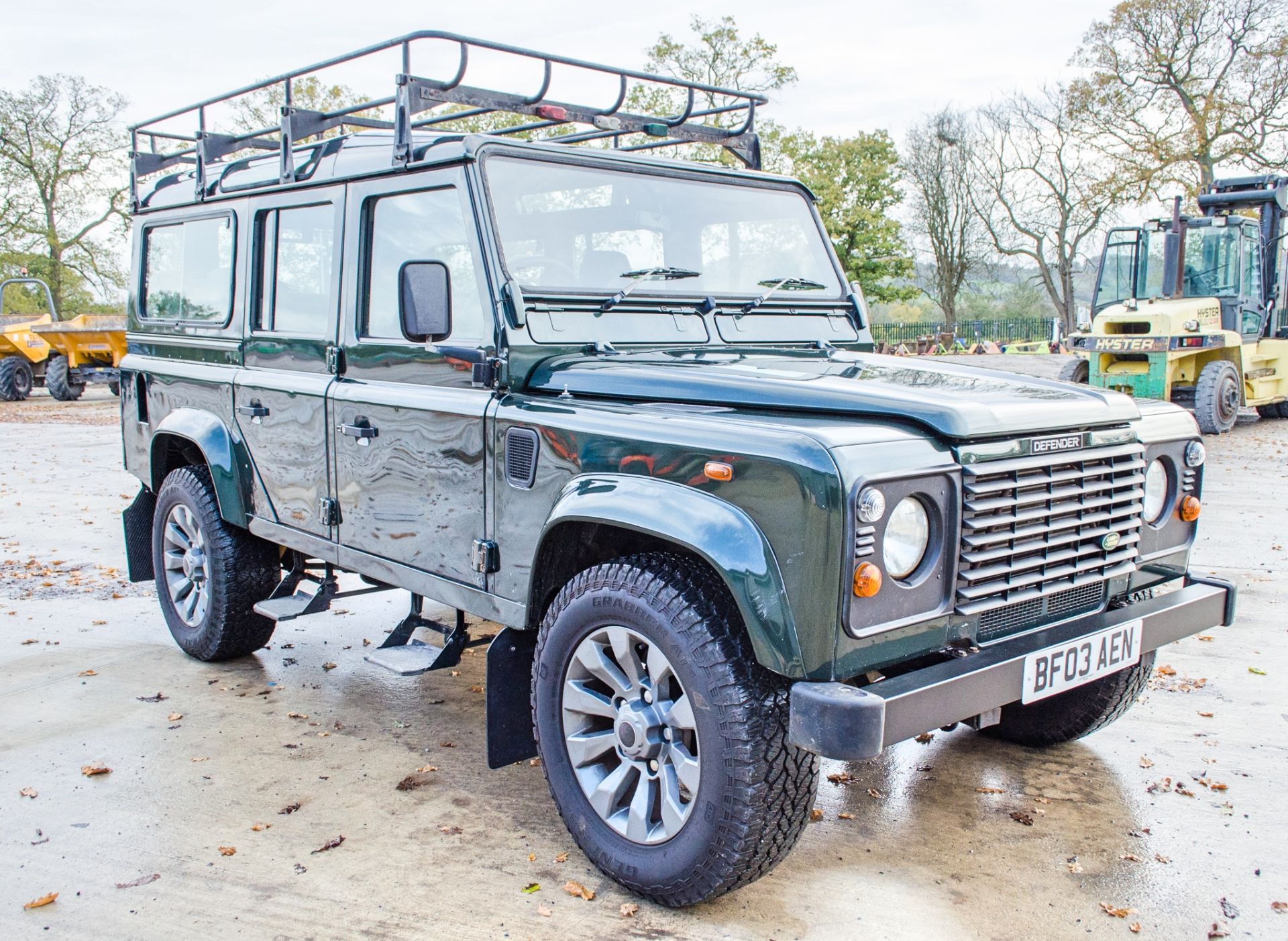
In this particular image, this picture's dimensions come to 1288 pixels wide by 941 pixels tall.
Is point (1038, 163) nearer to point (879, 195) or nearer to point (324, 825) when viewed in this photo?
point (879, 195)

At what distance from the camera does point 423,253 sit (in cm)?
391

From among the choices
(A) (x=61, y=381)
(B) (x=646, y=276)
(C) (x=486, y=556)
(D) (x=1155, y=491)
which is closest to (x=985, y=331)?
(A) (x=61, y=381)

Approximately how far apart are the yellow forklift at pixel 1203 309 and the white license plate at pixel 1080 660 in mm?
11720

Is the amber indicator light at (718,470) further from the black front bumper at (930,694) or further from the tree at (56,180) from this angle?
the tree at (56,180)

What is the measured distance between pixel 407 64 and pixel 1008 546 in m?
2.53

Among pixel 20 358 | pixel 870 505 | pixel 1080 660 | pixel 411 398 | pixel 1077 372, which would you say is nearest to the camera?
pixel 870 505

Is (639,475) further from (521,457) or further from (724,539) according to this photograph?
(521,457)

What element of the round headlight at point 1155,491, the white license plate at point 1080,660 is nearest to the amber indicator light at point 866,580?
the white license plate at point 1080,660

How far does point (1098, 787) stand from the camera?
3.84 metres

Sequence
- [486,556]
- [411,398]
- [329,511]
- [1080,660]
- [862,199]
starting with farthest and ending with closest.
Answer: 1. [862,199]
2. [329,511]
3. [411,398]
4. [486,556]
5. [1080,660]

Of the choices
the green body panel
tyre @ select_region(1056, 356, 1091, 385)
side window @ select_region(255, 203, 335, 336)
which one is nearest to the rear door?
side window @ select_region(255, 203, 335, 336)

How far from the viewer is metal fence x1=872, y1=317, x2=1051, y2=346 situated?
3903cm

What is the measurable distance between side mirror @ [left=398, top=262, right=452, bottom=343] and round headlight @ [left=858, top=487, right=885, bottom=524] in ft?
5.39

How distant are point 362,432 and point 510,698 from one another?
47.3 inches
